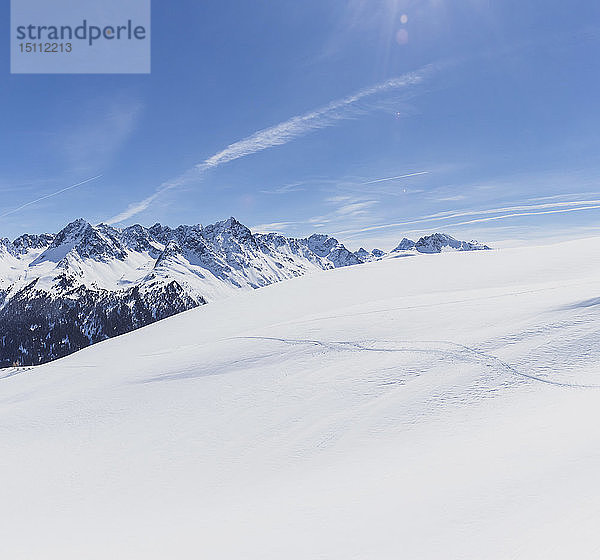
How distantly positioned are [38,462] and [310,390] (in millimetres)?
6404

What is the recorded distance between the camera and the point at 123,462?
7.60 m

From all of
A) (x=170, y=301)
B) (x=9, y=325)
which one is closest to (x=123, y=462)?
(x=170, y=301)

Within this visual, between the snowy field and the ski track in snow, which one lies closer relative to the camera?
the snowy field

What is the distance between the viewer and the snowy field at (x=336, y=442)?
191 inches

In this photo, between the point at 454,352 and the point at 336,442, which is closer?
the point at 336,442

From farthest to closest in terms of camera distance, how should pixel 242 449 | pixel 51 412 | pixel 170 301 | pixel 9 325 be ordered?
1. pixel 170 301
2. pixel 9 325
3. pixel 51 412
4. pixel 242 449

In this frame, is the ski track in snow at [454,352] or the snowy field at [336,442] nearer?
the snowy field at [336,442]

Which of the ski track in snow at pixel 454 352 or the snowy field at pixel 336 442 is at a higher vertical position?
the ski track in snow at pixel 454 352

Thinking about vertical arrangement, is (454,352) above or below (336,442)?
above

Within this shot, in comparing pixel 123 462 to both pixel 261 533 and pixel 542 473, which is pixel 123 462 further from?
pixel 542 473

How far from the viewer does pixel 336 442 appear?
→ 7.13m

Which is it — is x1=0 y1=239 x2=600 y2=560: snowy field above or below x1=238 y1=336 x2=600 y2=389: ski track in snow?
below

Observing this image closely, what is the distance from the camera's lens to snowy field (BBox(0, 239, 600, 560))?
4.84 meters

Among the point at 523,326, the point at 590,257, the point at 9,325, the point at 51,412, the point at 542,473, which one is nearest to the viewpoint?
the point at 542,473
